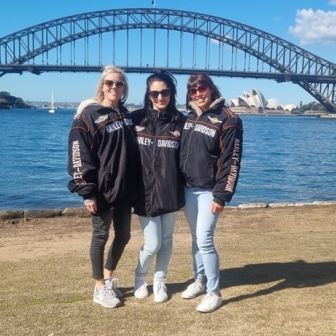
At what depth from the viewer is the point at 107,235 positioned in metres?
3.42

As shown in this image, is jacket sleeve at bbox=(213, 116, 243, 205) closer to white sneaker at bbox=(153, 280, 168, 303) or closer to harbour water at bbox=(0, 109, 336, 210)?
white sneaker at bbox=(153, 280, 168, 303)

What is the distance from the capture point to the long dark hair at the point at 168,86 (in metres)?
3.37

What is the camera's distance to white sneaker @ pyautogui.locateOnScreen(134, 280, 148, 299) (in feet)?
11.6

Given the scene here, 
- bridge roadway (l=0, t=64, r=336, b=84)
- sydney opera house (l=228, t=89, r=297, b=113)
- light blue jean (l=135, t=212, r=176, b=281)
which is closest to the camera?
light blue jean (l=135, t=212, r=176, b=281)

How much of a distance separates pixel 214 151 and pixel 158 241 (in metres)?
0.67

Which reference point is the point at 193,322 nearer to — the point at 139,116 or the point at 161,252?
the point at 161,252

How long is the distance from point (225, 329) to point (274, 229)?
3136 millimetres

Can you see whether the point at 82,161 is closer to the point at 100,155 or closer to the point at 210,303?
the point at 100,155

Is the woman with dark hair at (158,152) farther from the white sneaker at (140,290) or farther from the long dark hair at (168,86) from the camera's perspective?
the white sneaker at (140,290)

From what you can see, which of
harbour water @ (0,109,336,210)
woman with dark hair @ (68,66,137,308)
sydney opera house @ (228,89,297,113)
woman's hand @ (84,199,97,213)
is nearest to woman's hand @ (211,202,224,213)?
woman with dark hair @ (68,66,137,308)

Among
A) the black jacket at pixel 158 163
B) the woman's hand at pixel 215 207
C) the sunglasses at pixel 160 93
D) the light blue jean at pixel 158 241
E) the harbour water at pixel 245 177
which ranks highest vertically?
the sunglasses at pixel 160 93

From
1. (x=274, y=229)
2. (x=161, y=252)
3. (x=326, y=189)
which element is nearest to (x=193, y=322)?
(x=161, y=252)

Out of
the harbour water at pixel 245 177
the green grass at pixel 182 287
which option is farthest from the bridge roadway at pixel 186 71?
the green grass at pixel 182 287

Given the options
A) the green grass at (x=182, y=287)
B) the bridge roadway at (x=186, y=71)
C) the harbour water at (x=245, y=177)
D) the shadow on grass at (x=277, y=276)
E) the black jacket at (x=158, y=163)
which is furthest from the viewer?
the bridge roadway at (x=186, y=71)
